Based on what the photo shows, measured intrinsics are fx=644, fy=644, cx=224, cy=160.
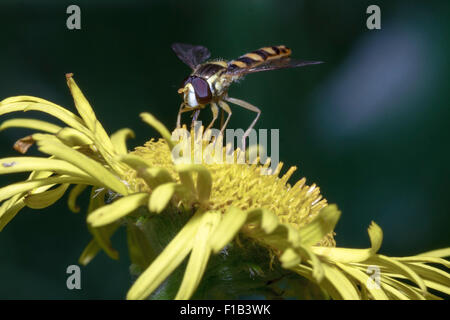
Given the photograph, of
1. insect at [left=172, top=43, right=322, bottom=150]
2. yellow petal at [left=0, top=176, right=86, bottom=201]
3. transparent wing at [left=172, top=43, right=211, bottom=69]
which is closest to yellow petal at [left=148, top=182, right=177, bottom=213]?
yellow petal at [left=0, top=176, right=86, bottom=201]

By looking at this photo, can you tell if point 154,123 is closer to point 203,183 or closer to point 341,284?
point 203,183

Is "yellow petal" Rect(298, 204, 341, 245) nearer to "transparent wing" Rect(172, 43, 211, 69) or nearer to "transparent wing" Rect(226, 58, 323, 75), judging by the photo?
"transparent wing" Rect(226, 58, 323, 75)

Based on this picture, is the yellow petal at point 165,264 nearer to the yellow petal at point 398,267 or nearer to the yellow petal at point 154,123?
the yellow petal at point 154,123

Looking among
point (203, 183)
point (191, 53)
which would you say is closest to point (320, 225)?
point (203, 183)

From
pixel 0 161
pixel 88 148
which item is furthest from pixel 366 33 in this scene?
pixel 0 161

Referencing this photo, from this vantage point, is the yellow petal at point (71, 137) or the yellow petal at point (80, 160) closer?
the yellow petal at point (80, 160)

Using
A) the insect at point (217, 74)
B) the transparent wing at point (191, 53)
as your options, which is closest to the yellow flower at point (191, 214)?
the insect at point (217, 74)
